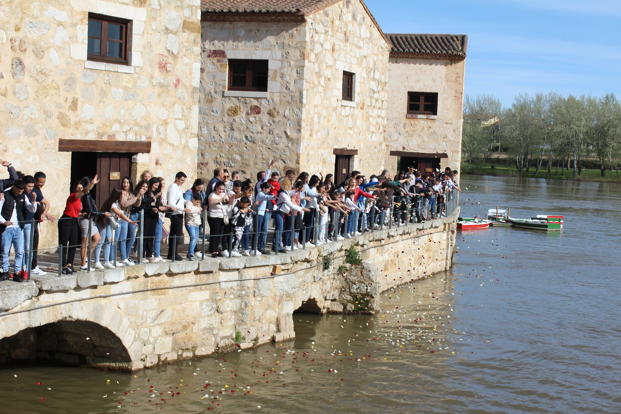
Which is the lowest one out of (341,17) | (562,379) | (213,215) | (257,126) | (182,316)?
(562,379)

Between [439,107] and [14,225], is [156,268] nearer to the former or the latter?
[14,225]

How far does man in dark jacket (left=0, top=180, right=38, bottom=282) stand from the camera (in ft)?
38.5

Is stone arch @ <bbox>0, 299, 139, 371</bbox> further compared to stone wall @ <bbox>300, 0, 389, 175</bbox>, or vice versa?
stone wall @ <bbox>300, 0, 389, 175</bbox>

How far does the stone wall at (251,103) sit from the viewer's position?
72.9ft

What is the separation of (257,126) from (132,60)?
6.90 metres

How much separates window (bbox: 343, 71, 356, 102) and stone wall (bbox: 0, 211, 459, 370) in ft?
23.0

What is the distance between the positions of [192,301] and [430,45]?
840 inches

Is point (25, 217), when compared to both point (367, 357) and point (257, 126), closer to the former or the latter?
point (367, 357)

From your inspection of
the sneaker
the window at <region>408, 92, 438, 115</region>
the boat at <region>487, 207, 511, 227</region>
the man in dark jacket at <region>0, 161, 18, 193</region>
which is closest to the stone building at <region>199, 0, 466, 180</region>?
the window at <region>408, 92, 438, 115</region>

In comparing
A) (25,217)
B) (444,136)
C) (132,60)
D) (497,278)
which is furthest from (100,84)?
(444,136)

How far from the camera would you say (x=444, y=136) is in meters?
33.0

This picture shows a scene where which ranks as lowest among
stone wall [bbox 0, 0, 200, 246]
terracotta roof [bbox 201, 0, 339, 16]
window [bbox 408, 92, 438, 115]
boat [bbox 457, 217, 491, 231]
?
boat [bbox 457, 217, 491, 231]

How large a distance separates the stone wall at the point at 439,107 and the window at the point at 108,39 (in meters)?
18.2

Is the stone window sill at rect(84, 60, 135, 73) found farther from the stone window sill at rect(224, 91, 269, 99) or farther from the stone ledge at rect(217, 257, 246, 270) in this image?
the stone window sill at rect(224, 91, 269, 99)
